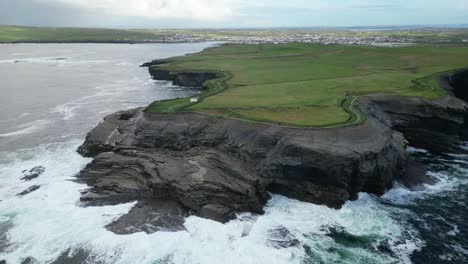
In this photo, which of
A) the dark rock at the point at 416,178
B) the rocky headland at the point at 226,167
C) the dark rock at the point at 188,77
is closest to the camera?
the rocky headland at the point at 226,167

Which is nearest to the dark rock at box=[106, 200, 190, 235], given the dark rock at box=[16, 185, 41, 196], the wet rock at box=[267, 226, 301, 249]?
the wet rock at box=[267, 226, 301, 249]

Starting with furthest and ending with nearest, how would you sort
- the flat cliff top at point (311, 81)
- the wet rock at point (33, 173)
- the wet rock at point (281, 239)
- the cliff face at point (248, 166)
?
the flat cliff top at point (311, 81)
the wet rock at point (33, 173)
the cliff face at point (248, 166)
the wet rock at point (281, 239)

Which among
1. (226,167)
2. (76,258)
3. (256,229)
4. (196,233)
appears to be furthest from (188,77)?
(76,258)

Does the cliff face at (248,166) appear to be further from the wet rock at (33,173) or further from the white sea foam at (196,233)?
the wet rock at (33,173)

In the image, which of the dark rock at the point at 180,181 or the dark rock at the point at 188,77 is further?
the dark rock at the point at 188,77

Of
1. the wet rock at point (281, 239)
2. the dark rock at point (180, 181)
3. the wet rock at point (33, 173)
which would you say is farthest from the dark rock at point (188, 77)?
the wet rock at point (281, 239)

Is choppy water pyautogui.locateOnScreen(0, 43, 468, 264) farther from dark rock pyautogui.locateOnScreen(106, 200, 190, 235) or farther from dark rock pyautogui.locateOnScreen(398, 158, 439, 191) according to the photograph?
dark rock pyautogui.locateOnScreen(398, 158, 439, 191)

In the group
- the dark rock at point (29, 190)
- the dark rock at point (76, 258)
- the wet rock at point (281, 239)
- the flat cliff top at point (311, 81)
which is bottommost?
the wet rock at point (281, 239)
